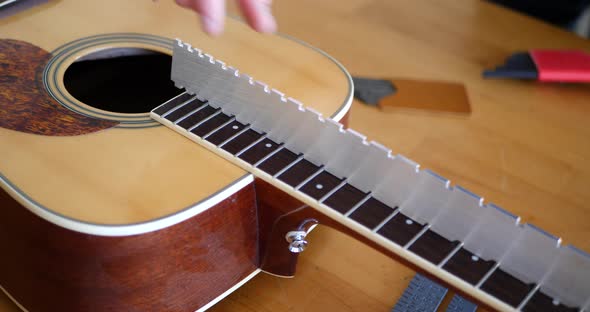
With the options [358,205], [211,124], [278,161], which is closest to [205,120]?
[211,124]

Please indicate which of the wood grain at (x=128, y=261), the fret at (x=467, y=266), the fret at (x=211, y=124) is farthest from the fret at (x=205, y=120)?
the fret at (x=467, y=266)

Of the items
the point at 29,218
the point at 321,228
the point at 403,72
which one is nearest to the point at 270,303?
the point at 321,228

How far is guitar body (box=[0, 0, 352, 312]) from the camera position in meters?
0.58

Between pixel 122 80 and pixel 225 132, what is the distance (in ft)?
0.88

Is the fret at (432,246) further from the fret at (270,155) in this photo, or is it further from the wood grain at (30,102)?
the wood grain at (30,102)

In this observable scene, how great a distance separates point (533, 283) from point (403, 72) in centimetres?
56

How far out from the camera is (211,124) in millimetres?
703

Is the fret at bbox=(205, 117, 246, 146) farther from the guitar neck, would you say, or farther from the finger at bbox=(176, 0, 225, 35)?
the finger at bbox=(176, 0, 225, 35)

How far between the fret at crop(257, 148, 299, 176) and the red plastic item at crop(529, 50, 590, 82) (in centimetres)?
54

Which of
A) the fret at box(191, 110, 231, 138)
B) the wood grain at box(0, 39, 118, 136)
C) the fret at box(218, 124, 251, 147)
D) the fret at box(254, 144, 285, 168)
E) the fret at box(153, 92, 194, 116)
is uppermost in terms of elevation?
the fret at box(254, 144, 285, 168)

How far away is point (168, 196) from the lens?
60cm

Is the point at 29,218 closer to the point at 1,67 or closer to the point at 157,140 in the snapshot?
the point at 157,140

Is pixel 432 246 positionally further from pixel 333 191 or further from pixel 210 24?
pixel 210 24

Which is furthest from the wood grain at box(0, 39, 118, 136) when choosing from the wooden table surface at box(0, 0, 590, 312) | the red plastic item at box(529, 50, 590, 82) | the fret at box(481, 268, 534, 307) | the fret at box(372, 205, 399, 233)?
the red plastic item at box(529, 50, 590, 82)
